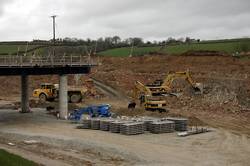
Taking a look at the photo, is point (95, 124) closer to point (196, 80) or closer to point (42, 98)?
point (42, 98)

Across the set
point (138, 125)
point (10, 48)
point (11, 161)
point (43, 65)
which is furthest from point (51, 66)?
point (10, 48)

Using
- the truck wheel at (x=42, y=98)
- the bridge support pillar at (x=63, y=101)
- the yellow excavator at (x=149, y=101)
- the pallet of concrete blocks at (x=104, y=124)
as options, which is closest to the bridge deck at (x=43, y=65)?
the bridge support pillar at (x=63, y=101)

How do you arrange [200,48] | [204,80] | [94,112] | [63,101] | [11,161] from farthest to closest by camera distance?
1. [200,48]
2. [204,80]
3. [63,101]
4. [94,112]
5. [11,161]

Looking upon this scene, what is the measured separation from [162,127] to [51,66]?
50.0 ft

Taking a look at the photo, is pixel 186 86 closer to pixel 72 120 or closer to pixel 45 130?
pixel 72 120

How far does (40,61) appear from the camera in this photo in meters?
54.9

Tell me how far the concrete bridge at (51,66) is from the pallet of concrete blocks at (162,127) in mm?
13922

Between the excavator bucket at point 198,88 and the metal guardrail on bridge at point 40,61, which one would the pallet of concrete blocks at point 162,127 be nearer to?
the metal guardrail on bridge at point 40,61

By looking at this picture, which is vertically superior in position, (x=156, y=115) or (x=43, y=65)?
(x=43, y=65)

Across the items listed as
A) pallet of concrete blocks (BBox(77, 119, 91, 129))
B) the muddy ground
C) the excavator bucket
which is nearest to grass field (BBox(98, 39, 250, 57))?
the muddy ground

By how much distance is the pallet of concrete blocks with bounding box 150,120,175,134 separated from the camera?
151 ft

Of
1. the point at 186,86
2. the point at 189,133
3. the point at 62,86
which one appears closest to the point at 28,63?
the point at 62,86

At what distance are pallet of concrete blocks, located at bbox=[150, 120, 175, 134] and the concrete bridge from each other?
13922mm

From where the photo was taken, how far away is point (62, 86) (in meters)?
57.9
